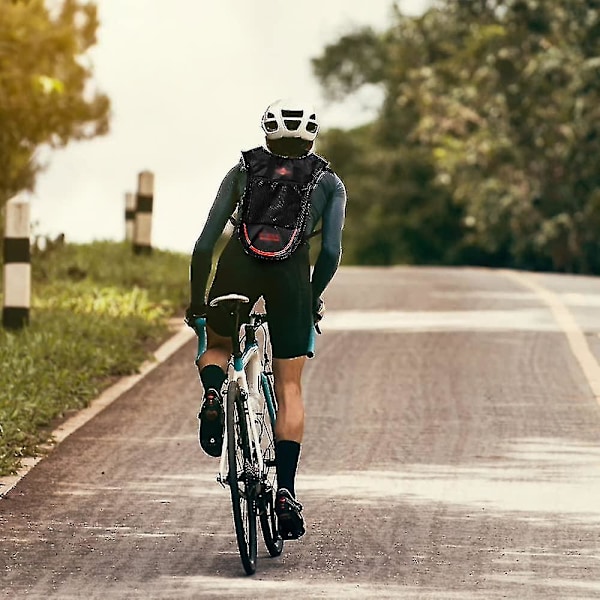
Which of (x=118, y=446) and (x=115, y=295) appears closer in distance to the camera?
(x=118, y=446)

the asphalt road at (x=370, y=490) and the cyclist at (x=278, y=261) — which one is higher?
the cyclist at (x=278, y=261)

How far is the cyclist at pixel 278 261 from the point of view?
8117mm

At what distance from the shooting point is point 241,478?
7.82 meters

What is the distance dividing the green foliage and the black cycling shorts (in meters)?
31.9

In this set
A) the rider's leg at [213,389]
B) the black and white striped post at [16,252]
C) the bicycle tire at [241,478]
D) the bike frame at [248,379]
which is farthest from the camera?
the black and white striped post at [16,252]

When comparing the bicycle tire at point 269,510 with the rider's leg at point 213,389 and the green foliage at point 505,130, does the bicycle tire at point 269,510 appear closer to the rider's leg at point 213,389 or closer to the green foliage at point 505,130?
the rider's leg at point 213,389

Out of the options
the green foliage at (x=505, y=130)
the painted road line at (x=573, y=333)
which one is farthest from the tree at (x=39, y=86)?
the green foliage at (x=505, y=130)

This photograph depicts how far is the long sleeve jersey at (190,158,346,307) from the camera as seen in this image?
812 cm

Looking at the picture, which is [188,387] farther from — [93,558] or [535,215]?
[535,215]

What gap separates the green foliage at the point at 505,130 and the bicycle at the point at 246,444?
105 ft

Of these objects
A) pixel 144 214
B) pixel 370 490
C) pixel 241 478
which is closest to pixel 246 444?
pixel 241 478

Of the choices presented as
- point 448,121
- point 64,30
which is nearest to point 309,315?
point 64,30

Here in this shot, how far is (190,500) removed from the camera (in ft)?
31.3

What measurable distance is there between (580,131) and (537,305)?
71.2 feet
